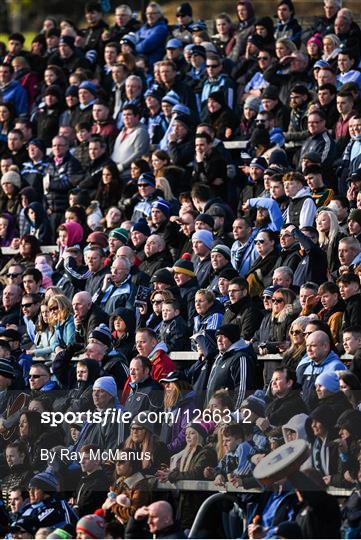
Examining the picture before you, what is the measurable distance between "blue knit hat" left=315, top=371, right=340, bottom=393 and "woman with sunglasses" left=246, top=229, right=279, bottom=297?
343cm

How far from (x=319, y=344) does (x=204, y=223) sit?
4.19 meters

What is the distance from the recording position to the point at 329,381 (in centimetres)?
1612

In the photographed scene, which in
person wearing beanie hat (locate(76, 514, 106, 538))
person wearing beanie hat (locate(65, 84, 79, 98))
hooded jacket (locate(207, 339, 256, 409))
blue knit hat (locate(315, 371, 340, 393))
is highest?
blue knit hat (locate(315, 371, 340, 393))

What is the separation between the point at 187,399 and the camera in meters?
17.4

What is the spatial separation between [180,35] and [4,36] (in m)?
17.0

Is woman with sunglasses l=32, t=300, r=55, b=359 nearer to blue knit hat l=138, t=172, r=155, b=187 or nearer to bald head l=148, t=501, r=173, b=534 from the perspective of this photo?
blue knit hat l=138, t=172, r=155, b=187

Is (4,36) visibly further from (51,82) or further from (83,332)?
(83,332)

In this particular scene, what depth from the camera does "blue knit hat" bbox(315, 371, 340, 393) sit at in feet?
52.7

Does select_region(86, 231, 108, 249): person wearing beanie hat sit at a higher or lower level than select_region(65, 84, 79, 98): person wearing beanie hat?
higher

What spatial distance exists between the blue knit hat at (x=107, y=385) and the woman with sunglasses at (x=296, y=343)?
1829 mm

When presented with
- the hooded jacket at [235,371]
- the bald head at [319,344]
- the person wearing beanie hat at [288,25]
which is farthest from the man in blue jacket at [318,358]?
the person wearing beanie hat at [288,25]

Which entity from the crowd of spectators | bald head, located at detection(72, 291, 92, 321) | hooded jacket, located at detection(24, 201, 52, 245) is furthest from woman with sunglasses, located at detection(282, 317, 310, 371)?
hooded jacket, located at detection(24, 201, 52, 245)

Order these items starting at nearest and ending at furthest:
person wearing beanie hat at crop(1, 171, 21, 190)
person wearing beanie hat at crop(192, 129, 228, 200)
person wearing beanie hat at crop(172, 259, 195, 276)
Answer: person wearing beanie hat at crop(172, 259, 195, 276) < person wearing beanie hat at crop(192, 129, 228, 200) < person wearing beanie hat at crop(1, 171, 21, 190)

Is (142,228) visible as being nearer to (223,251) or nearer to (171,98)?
(223,251)
